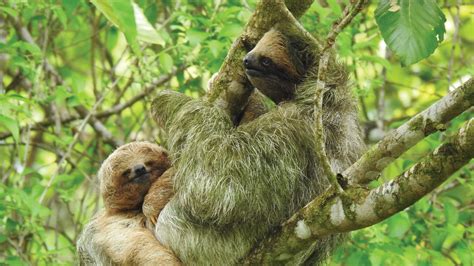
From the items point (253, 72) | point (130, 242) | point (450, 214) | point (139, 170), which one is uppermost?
point (253, 72)

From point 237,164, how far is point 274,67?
3.33ft

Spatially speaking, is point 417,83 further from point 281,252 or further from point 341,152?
point 281,252

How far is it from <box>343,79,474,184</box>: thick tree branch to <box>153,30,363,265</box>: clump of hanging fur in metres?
1.33

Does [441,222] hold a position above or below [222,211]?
below

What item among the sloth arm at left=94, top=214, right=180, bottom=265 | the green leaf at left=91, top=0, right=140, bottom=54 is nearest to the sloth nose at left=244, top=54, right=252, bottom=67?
the green leaf at left=91, top=0, right=140, bottom=54

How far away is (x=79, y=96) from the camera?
35.7ft

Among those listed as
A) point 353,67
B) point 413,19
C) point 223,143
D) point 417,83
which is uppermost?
point 413,19

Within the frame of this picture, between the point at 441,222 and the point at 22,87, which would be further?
the point at 22,87

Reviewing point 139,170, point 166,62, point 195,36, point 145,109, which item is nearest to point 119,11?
point 139,170

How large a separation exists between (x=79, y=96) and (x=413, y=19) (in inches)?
258

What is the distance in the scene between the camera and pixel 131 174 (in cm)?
796

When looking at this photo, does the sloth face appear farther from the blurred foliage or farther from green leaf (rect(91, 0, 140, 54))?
green leaf (rect(91, 0, 140, 54))

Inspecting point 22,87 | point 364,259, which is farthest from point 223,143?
point 22,87

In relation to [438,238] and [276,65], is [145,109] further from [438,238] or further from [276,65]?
[276,65]
